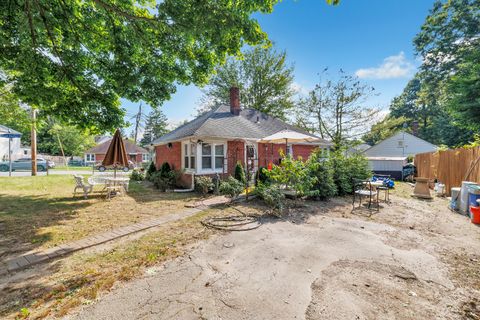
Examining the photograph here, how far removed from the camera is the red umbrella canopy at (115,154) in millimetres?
9430

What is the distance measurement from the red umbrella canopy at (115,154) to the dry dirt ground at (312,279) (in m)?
7.16

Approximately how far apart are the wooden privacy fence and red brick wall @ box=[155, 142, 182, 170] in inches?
521

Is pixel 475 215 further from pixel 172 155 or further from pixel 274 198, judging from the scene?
pixel 172 155

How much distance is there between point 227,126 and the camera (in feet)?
41.1

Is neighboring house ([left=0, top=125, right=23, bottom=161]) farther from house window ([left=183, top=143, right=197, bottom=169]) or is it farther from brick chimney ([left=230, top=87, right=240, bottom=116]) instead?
brick chimney ([left=230, top=87, right=240, bottom=116])

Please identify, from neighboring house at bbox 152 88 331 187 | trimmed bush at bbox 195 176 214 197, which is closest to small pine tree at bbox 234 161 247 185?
neighboring house at bbox 152 88 331 187

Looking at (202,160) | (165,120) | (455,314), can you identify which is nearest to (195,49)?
(202,160)

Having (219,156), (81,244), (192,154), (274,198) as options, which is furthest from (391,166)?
(81,244)

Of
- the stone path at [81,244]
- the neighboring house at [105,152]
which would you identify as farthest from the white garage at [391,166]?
the neighboring house at [105,152]

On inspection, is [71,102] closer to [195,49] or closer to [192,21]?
[195,49]

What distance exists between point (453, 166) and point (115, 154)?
15836mm

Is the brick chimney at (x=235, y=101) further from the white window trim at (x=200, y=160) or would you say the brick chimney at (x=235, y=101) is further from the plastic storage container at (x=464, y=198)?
the plastic storage container at (x=464, y=198)

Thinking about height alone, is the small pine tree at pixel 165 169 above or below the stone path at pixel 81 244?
above

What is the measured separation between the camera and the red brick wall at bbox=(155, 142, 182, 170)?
12.2 metres
